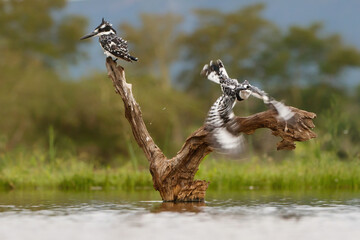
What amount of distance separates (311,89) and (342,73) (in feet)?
21.4

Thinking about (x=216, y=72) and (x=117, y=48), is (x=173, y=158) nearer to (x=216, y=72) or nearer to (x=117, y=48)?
(x=216, y=72)

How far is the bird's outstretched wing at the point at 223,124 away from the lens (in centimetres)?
770

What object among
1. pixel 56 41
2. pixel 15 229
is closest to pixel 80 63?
pixel 56 41

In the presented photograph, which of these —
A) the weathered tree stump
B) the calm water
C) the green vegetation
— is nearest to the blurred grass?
the green vegetation

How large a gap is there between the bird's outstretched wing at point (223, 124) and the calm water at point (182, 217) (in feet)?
2.55

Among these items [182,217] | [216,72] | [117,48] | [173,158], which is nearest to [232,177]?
[173,158]

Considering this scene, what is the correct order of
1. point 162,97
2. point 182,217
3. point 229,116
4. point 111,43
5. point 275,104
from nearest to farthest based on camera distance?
point 182,217
point 275,104
point 229,116
point 111,43
point 162,97

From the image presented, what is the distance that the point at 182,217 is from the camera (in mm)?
6965

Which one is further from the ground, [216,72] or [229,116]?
[216,72]

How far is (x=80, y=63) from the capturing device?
42438 mm

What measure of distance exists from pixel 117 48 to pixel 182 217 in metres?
2.53

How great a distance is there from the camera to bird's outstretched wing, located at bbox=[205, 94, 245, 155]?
303 inches

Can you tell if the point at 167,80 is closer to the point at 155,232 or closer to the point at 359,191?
the point at 359,191

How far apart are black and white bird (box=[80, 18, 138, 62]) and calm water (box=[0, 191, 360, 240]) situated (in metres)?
1.89
